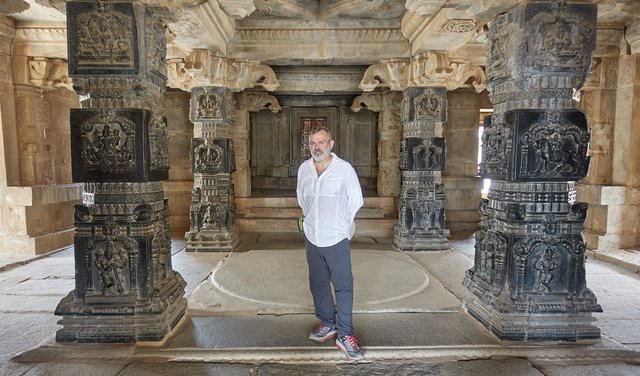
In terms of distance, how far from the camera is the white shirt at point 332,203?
2.53 meters

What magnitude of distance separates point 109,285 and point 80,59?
1.71 metres

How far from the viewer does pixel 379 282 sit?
13.3 feet

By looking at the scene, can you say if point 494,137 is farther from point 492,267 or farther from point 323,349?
point 323,349

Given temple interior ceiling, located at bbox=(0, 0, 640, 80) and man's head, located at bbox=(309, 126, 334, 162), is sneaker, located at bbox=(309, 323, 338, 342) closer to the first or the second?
man's head, located at bbox=(309, 126, 334, 162)

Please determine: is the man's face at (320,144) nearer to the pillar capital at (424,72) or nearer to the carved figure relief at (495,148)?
the carved figure relief at (495,148)

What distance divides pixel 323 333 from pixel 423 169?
3.70m

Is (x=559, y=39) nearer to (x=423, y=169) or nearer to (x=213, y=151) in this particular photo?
(x=423, y=169)

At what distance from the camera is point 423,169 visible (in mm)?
5691

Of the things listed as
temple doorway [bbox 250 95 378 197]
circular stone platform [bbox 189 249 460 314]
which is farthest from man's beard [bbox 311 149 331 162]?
temple doorway [bbox 250 95 378 197]

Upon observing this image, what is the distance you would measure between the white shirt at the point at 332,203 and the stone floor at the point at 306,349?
2.80 ft

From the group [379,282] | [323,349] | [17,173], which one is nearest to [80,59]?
[323,349]

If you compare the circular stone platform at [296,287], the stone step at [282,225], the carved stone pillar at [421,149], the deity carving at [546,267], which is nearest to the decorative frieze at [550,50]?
the deity carving at [546,267]

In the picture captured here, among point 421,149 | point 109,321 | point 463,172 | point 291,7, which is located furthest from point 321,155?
point 463,172

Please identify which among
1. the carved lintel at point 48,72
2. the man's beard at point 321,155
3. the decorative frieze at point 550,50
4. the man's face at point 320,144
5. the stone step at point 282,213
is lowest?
the stone step at point 282,213
